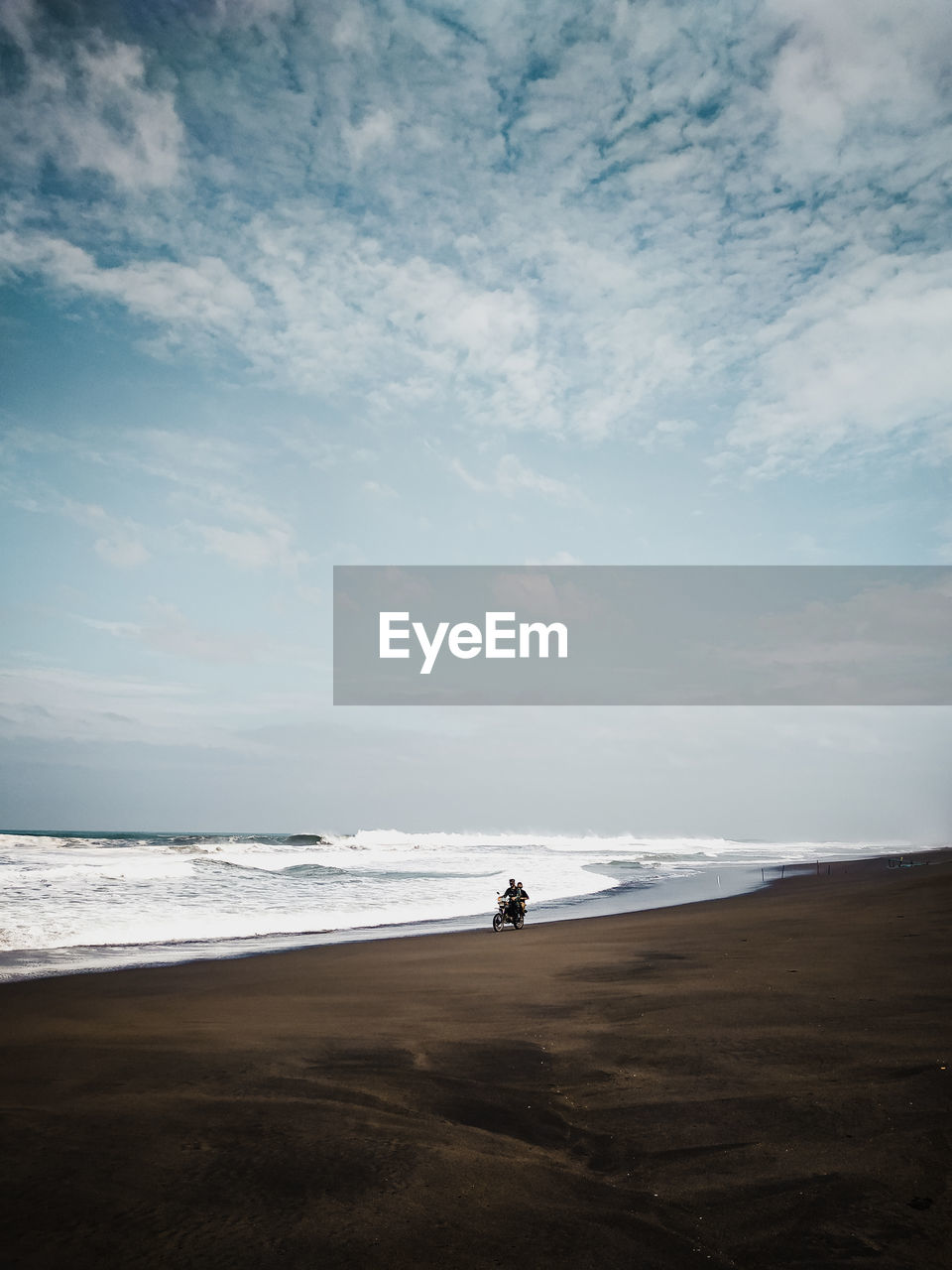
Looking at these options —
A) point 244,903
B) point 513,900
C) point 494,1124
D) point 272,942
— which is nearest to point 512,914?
point 513,900

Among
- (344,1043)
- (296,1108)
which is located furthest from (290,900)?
(296,1108)

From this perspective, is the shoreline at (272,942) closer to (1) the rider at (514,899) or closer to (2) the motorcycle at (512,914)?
(2) the motorcycle at (512,914)

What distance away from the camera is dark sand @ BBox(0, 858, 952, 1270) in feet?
11.1

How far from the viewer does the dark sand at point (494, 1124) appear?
337 centimetres

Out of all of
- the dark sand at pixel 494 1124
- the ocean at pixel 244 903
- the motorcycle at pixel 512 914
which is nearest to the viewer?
the dark sand at pixel 494 1124

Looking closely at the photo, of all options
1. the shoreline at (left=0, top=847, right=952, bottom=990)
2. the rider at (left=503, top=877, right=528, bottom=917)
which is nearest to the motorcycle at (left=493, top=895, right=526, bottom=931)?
the rider at (left=503, top=877, right=528, bottom=917)

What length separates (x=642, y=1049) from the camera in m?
6.25

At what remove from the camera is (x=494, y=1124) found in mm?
4809

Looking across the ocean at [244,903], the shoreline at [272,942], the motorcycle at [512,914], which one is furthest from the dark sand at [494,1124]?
the motorcycle at [512,914]

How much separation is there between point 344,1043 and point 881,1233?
477 cm

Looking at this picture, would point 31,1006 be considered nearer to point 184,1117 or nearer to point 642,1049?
point 184,1117

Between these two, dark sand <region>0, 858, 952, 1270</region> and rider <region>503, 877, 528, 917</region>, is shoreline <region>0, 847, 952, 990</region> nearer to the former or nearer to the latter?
rider <region>503, 877, 528, 917</region>

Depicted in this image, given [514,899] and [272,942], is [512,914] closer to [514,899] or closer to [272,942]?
[514,899]

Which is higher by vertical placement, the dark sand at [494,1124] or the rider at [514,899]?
the dark sand at [494,1124]
